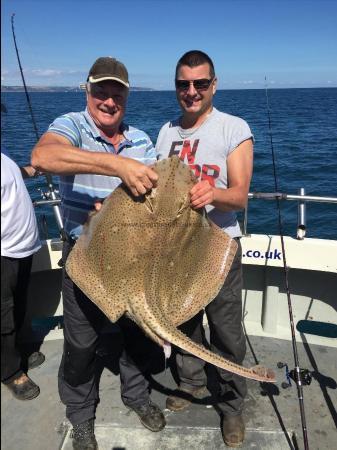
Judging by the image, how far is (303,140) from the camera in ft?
87.6

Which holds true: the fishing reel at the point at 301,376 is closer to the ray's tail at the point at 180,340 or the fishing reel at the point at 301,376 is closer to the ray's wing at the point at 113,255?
the ray's tail at the point at 180,340

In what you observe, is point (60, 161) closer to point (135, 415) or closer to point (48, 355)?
point (135, 415)

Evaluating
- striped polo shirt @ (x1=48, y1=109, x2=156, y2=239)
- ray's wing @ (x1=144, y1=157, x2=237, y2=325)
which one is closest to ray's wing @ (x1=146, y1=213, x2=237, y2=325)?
ray's wing @ (x1=144, y1=157, x2=237, y2=325)

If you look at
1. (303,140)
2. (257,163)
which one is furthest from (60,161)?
(303,140)

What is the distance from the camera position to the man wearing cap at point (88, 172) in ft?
8.14

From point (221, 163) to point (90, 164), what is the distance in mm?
1210

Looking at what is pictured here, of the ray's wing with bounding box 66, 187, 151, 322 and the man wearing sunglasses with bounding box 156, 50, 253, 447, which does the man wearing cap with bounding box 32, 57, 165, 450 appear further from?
the man wearing sunglasses with bounding box 156, 50, 253, 447

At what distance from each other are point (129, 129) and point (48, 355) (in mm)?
3101

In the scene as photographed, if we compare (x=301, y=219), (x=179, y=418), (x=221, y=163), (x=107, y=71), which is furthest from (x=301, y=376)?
(x=107, y=71)

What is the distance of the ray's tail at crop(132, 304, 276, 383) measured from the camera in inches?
93.4

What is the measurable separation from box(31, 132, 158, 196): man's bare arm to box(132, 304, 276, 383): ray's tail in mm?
763

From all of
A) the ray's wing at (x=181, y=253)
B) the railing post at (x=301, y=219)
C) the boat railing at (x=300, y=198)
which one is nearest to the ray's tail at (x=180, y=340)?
the ray's wing at (x=181, y=253)

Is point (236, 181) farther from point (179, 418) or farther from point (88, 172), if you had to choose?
point (179, 418)

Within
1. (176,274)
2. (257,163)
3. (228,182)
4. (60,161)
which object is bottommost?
(257,163)
